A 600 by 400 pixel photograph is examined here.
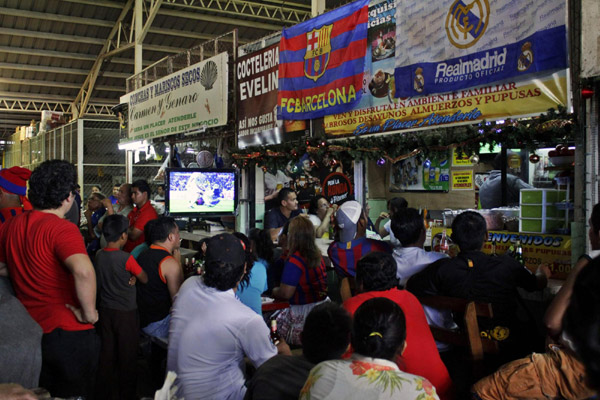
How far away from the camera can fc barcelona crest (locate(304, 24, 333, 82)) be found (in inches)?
256

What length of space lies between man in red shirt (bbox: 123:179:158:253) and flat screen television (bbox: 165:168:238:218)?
3.81ft

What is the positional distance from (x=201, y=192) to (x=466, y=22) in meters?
4.51

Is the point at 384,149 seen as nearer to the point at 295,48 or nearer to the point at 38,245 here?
the point at 295,48

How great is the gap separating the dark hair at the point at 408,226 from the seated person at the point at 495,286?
43 cm

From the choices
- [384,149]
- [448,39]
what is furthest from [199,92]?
[448,39]

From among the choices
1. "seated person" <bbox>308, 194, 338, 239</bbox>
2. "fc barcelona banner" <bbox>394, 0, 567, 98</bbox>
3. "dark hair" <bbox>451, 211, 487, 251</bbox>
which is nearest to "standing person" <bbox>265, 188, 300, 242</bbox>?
"seated person" <bbox>308, 194, 338, 239</bbox>

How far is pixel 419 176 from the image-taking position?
8.28 m

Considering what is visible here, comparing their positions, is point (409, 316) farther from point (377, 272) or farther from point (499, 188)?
point (499, 188)

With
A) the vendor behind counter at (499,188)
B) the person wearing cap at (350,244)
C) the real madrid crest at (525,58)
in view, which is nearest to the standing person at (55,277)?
the person wearing cap at (350,244)

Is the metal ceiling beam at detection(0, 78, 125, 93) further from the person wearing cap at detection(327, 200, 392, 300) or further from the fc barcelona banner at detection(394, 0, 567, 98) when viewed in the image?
the person wearing cap at detection(327, 200, 392, 300)

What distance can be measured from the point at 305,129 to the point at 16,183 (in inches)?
149

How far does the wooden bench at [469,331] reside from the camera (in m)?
2.74

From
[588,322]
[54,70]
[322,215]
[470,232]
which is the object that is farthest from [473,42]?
[54,70]

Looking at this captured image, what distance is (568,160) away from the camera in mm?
4586
